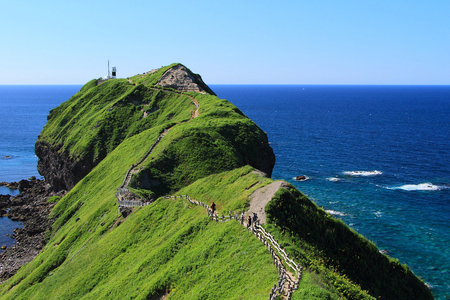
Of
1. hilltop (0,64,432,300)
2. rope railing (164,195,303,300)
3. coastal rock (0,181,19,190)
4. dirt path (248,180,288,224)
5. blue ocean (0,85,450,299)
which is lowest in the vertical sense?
coastal rock (0,181,19,190)

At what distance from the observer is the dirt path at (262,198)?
32575 mm

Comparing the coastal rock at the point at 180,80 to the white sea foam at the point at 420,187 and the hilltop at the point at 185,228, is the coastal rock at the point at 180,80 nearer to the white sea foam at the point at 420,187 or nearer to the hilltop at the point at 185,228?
the hilltop at the point at 185,228

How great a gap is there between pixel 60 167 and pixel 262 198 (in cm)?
7551

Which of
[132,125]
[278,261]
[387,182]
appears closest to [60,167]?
[132,125]

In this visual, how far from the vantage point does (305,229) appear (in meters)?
32.4

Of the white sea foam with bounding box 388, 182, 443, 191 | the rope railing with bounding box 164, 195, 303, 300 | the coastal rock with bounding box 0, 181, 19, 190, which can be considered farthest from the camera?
the coastal rock with bounding box 0, 181, 19, 190

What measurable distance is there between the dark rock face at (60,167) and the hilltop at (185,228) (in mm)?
468

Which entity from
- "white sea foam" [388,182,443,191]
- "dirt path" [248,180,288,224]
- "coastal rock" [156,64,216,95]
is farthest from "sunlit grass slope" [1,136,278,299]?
"white sea foam" [388,182,443,191]

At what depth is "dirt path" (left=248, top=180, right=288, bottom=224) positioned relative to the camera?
3258cm

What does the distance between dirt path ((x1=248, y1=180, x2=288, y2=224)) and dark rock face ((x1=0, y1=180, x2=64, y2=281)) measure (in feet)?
152

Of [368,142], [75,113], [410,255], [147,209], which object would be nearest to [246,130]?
[147,209]

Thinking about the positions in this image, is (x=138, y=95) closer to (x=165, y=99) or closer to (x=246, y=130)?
(x=165, y=99)

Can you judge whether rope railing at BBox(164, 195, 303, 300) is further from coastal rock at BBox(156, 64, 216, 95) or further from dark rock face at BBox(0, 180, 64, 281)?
coastal rock at BBox(156, 64, 216, 95)

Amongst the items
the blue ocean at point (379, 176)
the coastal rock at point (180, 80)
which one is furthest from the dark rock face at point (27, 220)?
the coastal rock at point (180, 80)
